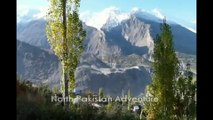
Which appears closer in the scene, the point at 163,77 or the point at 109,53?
the point at 163,77

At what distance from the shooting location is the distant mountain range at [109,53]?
8910mm

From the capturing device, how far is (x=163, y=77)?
7281 mm

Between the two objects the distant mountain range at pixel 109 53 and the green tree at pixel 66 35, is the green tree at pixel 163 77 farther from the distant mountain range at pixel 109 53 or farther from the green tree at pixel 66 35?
the green tree at pixel 66 35

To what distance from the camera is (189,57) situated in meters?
7.65

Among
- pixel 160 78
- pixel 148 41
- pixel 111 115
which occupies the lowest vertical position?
pixel 111 115

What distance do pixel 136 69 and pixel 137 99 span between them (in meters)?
1.97

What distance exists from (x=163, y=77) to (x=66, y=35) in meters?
1.96

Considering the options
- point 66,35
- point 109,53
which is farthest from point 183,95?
point 109,53

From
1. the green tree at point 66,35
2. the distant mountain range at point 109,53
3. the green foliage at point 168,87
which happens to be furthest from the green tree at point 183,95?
the green tree at point 66,35

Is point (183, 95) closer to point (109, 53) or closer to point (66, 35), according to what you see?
point (66, 35)

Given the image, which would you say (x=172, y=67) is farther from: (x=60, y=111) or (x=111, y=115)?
(x=60, y=111)

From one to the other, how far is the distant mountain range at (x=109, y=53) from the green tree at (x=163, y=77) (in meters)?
0.78
